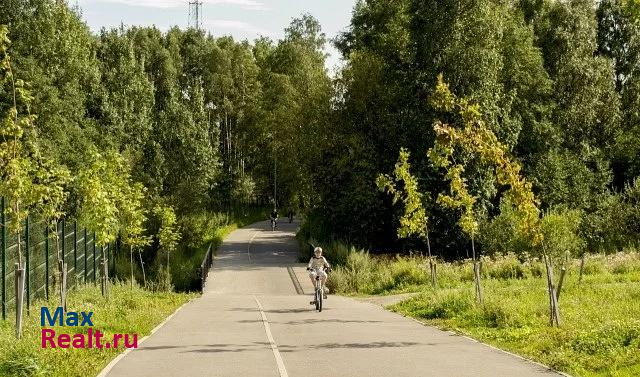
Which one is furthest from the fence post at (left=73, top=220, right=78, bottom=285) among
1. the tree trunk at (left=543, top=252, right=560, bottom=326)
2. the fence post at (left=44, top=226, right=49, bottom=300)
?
the tree trunk at (left=543, top=252, right=560, bottom=326)

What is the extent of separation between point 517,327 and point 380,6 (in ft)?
123

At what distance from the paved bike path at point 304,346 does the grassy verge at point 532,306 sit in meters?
0.72

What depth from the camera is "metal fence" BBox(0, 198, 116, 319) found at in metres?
16.4

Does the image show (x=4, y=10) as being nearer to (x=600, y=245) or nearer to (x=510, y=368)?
(x=600, y=245)

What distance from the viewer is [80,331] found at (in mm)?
14117

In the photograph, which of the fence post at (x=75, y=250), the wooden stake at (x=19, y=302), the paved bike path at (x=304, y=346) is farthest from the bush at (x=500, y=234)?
the wooden stake at (x=19, y=302)

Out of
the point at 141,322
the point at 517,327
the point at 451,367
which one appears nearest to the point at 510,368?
the point at 451,367

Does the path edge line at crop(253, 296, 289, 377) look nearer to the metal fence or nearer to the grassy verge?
the grassy verge

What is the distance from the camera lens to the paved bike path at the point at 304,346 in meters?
11.1

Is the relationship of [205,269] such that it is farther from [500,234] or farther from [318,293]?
[318,293]

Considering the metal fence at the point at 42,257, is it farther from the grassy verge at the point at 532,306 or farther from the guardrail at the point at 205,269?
the grassy verge at the point at 532,306

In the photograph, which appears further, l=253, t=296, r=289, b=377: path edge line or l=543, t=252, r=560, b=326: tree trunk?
l=543, t=252, r=560, b=326: tree trunk

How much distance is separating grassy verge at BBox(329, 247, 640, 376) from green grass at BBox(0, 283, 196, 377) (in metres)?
6.92

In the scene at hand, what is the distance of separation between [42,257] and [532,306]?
512 inches
